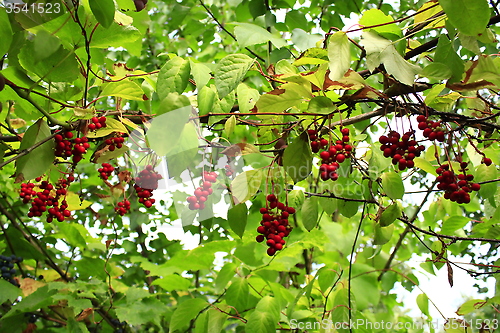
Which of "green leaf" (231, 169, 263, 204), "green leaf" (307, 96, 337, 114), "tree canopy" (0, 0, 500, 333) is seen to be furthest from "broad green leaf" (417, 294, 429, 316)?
"green leaf" (307, 96, 337, 114)

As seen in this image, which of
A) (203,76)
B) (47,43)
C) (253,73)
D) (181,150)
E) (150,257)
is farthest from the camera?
(150,257)

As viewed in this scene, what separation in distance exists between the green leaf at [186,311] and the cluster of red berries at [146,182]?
1.89ft

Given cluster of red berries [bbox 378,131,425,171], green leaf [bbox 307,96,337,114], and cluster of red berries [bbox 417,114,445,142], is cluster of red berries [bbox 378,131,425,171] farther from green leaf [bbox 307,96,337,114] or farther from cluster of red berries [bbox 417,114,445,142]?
green leaf [bbox 307,96,337,114]

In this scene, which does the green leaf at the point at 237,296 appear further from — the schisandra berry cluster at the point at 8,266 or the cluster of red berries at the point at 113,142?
the schisandra berry cluster at the point at 8,266

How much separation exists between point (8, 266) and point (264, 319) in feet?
5.34

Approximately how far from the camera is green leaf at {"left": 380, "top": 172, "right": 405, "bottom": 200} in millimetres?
1010

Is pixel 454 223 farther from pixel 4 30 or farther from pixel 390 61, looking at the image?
pixel 4 30

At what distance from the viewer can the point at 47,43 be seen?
2.25ft

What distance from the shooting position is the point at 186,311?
1610mm

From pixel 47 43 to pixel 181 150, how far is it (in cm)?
33

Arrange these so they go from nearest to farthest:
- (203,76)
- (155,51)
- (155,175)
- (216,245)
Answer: (203,76) < (155,175) < (216,245) < (155,51)

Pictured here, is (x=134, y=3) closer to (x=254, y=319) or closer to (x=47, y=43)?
(x=47, y=43)

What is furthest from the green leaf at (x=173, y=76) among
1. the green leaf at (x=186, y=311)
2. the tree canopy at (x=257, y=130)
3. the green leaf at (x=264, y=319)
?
the green leaf at (x=186, y=311)

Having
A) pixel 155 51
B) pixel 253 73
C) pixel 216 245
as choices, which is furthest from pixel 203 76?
pixel 155 51
